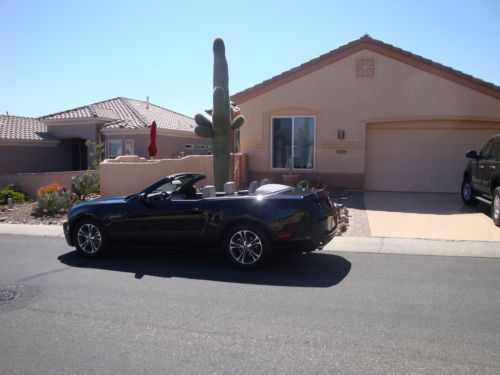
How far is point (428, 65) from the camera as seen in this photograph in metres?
14.9

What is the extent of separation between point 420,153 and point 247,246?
1033 centimetres

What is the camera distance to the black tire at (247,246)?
274 inches

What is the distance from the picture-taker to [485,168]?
11.2 metres

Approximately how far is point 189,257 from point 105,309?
8.99 ft

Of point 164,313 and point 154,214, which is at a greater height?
point 154,214

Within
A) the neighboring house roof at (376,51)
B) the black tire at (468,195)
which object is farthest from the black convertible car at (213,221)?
the neighboring house roof at (376,51)

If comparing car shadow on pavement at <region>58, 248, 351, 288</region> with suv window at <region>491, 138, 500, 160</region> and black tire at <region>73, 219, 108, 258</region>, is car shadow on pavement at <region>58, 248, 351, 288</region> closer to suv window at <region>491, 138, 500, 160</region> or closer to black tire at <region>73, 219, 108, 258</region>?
black tire at <region>73, 219, 108, 258</region>

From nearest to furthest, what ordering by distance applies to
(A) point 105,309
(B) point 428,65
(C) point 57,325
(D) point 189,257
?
(C) point 57,325
(A) point 105,309
(D) point 189,257
(B) point 428,65

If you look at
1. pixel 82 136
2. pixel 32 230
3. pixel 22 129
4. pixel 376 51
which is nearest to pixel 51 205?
pixel 32 230

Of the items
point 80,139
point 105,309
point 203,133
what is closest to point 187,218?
point 105,309

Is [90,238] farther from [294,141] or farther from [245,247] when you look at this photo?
[294,141]

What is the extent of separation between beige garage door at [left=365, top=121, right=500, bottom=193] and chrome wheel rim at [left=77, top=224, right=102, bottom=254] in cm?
1030

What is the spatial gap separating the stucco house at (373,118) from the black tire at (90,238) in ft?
30.4

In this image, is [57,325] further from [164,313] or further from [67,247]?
[67,247]
